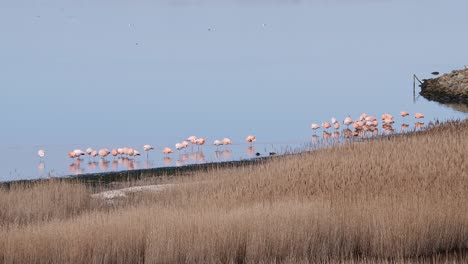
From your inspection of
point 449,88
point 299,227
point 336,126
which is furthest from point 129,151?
point 449,88

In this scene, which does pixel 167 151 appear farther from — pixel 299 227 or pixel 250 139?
pixel 299 227

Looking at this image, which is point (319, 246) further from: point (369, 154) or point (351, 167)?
point (369, 154)

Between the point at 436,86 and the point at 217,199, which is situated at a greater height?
the point at 436,86

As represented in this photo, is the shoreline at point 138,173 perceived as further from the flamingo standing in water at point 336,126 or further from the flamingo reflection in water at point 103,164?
the flamingo standing in water at point 336,126

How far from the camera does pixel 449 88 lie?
5353 cm

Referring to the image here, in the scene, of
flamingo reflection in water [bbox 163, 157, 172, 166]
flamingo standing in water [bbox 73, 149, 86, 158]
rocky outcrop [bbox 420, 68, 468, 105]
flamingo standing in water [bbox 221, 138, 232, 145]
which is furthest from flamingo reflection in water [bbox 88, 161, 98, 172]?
rocky outcrop [bbox 420, 68, 468, 105]

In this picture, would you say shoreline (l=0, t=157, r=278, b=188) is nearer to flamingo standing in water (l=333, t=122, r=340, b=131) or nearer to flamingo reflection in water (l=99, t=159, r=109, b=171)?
flamingo reflection in water (l=99, t=159, r=109, b=171)

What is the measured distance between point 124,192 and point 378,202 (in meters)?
7.47

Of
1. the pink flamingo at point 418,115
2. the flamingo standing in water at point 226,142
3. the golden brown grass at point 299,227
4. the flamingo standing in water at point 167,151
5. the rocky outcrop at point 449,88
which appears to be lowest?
the golden brown grass at point 299,227

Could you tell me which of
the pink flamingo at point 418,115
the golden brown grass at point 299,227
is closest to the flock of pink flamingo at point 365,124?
the pink flamingo at point 418,115

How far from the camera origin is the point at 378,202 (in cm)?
1225

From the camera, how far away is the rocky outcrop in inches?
2026

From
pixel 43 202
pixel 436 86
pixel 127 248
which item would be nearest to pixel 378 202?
pixel 127 248

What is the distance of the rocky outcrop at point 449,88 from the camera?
51469 millimetres
